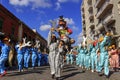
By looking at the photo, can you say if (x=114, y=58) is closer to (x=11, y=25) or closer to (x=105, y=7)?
(x=11, y=25)

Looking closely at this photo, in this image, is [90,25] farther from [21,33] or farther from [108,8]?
[21,33]

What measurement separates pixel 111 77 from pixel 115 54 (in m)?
5.59

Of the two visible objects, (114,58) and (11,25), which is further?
(11,25)

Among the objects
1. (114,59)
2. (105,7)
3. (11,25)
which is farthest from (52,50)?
(105,7)

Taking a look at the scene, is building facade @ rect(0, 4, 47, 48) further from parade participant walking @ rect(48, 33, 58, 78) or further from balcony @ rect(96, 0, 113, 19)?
parade participant walking @ rect(48, 33, 58, 78)

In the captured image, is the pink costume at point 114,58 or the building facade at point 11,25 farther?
the building facade at point 11,25

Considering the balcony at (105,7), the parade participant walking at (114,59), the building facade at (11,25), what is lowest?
the parade participant walking at (114,59)

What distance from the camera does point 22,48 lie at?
14805 millimetres

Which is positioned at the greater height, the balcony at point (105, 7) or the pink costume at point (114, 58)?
the balcony at point (105, 7)

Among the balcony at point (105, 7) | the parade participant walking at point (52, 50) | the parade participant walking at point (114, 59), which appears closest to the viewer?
the parade participant walking at point (52, 50)

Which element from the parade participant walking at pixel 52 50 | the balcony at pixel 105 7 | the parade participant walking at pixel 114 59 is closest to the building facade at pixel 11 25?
the balcony at pixel 105 7

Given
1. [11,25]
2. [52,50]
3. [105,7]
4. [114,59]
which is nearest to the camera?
[52,50]

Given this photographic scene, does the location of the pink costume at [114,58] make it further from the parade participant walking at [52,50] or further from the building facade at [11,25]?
the building facade at [11,25]

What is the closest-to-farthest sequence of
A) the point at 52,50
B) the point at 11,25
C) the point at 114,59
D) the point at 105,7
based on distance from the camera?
the point at 52,50, the point at 114,59, the point at 11,25, the point at 105,7
